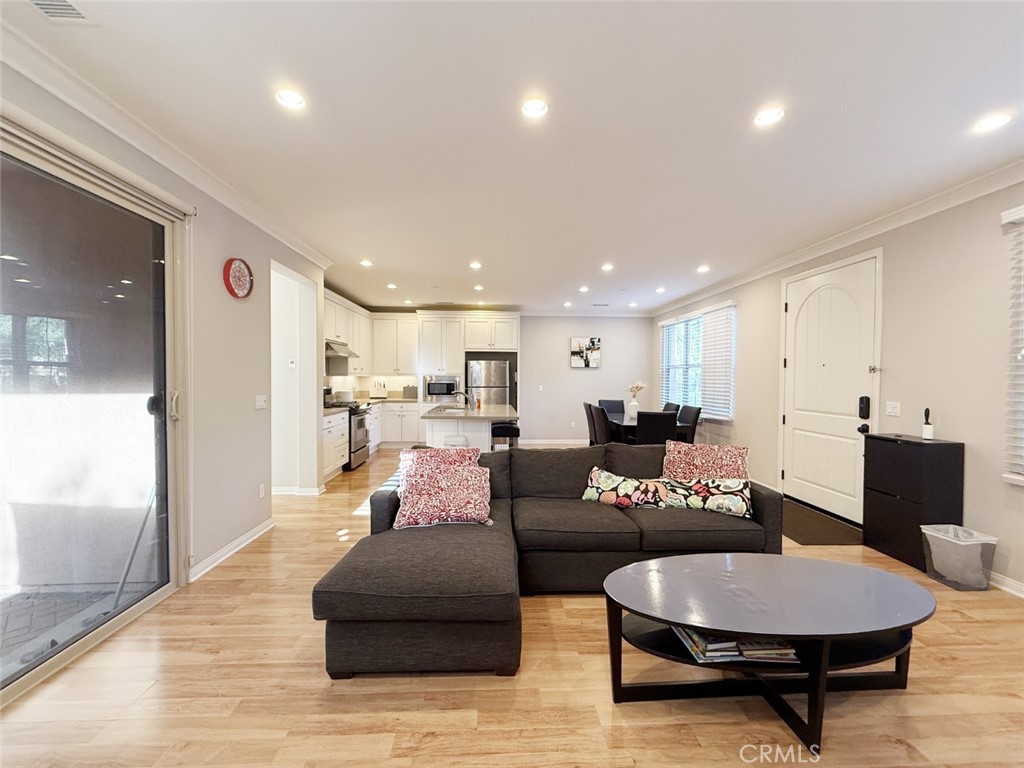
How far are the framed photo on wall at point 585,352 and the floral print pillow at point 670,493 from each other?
560 cm

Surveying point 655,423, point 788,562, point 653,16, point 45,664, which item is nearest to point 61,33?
point 653,16

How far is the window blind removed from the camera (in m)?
2.73

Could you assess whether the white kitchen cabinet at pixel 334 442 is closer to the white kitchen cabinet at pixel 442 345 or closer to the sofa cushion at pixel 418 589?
the white kitchen cabinet at pixel 442 345

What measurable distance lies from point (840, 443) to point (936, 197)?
2091mm

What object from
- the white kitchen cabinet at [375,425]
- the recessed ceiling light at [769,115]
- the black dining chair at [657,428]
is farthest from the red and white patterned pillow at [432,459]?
the white kitchen cabinet at [375,425]

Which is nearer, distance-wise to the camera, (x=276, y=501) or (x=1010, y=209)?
(x=1010, y=209)

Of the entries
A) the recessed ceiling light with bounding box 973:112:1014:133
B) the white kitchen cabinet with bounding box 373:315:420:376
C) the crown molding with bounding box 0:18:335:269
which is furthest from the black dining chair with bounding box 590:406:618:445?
the crown molding with bounding box 0:18:335:269

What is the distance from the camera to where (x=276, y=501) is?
471 cm

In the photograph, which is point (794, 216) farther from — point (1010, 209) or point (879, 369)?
point (879, 369)

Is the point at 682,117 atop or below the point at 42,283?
atop

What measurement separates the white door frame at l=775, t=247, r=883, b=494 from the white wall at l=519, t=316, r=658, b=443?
12.0 feet

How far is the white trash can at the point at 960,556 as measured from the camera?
9.04ft

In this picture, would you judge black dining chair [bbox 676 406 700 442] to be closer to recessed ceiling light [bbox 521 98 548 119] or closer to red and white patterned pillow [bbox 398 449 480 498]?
red and white patterned pillow [bbox 398 449 480 498]

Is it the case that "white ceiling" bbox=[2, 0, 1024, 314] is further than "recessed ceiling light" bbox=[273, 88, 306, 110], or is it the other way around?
"recessed ceiling light" bbox=[273, 88, 306, 110]
